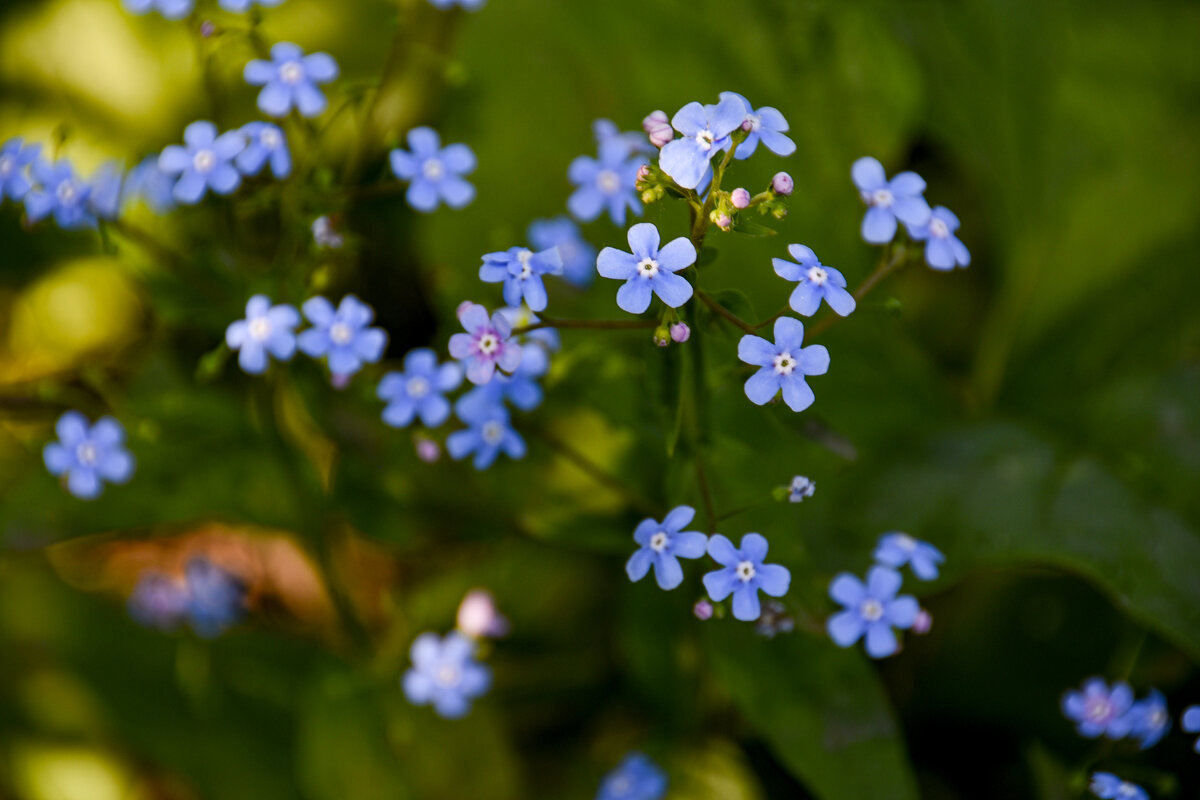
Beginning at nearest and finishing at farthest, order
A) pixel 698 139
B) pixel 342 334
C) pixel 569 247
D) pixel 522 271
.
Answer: pixel 698 139, pixel 522 271, pixel 342 334, pixel 569 247

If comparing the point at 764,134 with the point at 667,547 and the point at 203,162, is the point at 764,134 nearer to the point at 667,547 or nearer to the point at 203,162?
the point at 667,547

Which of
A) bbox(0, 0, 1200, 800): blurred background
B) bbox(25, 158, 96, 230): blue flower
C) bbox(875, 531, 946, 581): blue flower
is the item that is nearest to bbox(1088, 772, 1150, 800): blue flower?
bbox(0, 0, 1200, 800): blurred background

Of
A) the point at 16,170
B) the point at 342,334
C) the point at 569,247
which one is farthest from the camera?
the point at 569,247

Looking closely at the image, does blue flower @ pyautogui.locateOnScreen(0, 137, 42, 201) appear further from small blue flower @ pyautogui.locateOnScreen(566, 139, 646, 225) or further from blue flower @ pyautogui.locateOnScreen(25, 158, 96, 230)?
small blue flower @ pyautogui.locateOnScreen(566, 139, 646, 225)

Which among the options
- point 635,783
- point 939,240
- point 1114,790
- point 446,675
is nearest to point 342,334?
point 446,675

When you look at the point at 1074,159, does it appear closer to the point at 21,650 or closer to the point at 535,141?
the point at 535,141

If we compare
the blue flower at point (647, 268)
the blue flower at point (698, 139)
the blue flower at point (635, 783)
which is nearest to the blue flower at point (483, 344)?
the blue flower at point (647, 268)

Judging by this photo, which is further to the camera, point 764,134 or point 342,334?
point 342,334
